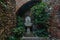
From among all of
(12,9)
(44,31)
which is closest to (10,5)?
(12,9)

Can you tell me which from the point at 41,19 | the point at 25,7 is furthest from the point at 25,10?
the point at 41,19

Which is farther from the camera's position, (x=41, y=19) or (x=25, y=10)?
(x=25, y=10)

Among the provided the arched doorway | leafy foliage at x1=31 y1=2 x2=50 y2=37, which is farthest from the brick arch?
leafy foliage at x1=31 y1=2 x2=50 y2=37

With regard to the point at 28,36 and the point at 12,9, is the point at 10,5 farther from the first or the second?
the point at 28,36

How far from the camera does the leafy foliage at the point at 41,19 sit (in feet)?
→ 18.9

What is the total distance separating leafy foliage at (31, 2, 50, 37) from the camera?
5.75 metres

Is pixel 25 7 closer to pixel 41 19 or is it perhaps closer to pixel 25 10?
pixel 25 10

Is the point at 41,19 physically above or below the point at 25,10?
below

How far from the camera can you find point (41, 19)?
581 cm

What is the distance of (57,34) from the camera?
5738 millimetres

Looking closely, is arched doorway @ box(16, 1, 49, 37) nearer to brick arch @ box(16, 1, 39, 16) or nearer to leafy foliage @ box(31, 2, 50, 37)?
brick arch @ box(16, 1, 39, 16)

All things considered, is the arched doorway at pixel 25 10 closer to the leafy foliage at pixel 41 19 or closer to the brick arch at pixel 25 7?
the brick arch at pixel 25 7

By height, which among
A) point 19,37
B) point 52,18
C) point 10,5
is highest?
point 10,5

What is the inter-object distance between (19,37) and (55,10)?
1.20 metres
